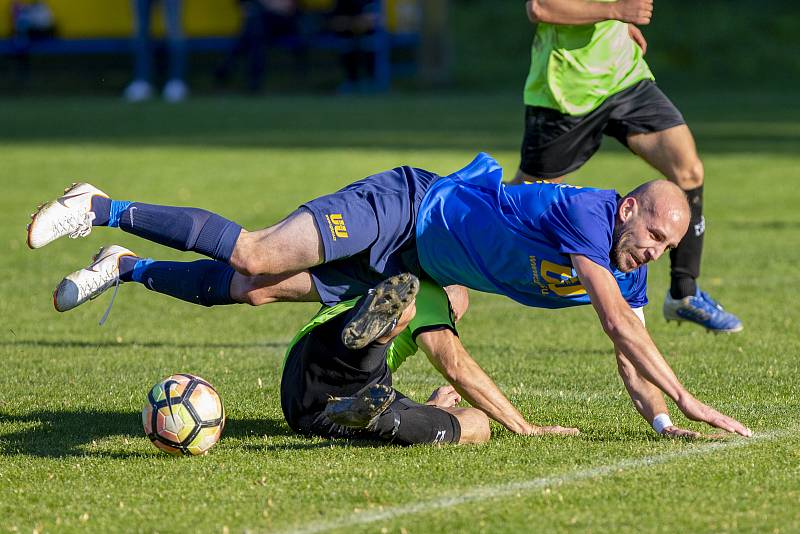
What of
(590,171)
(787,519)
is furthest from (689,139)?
(590,171)

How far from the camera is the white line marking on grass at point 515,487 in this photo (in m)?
4.71

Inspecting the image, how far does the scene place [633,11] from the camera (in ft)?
26.2

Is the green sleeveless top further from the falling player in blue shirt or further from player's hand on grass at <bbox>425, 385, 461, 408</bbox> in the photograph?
player's hand on grass at <bbox>425, 385, 461, 408</bbox>

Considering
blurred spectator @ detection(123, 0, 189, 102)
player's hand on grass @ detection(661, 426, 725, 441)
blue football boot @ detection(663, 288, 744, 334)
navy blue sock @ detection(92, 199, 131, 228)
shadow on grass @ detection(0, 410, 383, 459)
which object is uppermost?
navy blue sock @ detection(92, 199, 131, 228)

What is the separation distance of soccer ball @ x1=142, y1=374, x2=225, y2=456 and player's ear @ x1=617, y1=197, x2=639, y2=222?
6.19 ft

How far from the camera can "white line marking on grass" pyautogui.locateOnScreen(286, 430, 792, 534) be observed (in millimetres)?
4711

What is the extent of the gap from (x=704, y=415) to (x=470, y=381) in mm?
Answer: 1062

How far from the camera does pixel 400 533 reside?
15.0 feet

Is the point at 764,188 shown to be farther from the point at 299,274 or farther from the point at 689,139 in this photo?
the point at 299,274

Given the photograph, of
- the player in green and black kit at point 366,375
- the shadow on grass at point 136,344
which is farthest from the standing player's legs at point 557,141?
the player in green and black kit at point 366,375

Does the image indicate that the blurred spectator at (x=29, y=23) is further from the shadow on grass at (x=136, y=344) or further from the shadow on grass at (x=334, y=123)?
the shadow on grass at (x=136, y=344)

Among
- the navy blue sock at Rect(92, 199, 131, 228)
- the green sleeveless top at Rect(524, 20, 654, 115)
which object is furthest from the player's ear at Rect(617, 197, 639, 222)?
the green sleeveless top at Rect(524, 20, 654, 115)

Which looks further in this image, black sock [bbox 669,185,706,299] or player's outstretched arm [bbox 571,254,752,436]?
black sock [bbox 669,185,706,299]

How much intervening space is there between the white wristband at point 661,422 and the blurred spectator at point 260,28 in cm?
2481
